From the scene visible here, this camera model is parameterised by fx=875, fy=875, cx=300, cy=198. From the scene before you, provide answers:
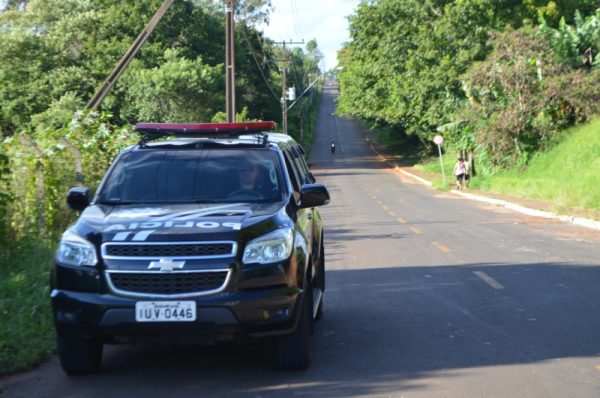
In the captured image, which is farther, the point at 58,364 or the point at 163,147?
the point at 163,147

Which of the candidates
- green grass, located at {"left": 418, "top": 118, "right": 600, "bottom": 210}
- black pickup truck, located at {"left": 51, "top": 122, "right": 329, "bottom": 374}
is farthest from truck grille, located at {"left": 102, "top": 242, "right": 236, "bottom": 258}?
green grass, located at {"left": 418, "top": 118, "right": 600, "bottom": 210}

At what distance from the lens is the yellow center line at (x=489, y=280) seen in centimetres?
1147

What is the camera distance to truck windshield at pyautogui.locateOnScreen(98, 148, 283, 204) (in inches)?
301

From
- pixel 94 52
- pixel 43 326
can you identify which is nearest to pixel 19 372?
pixel 43 326

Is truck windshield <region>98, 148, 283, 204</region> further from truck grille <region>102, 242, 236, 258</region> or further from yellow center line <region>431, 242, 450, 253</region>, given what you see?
yellow center line <region>431, 242, 450, 253</region>

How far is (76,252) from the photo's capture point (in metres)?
6.63

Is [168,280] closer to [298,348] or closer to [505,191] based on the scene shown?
[298,348]

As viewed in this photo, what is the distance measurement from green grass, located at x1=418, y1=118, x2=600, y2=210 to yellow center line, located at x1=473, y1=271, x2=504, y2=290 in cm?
1229

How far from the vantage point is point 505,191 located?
3622 cm

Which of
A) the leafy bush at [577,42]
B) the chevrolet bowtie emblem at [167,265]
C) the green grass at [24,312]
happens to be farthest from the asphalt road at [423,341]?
the leafy bush at [577,42]

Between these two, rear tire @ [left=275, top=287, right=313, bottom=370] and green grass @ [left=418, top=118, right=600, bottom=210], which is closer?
rear tire @ [left=275, top=287, right=313, bottom=370]

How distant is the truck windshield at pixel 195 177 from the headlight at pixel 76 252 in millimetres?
915

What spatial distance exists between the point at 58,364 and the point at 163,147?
216cm

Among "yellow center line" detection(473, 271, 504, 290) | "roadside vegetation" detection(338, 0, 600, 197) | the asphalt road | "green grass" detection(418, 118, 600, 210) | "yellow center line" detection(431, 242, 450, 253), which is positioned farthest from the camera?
"roadside vegetation" detection(338, 0, 600, 197)
